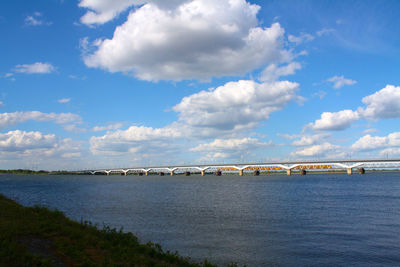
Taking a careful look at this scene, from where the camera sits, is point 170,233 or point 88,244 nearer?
point 88,244

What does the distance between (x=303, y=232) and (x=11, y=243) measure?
23.1 metres

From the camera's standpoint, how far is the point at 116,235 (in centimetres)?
2048

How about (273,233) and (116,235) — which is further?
(273,233)

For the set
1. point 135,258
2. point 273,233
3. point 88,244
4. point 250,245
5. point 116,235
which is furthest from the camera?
point 273,233

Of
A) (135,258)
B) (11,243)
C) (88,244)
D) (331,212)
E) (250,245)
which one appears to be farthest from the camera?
(331,212)

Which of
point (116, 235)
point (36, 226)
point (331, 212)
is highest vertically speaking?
point (36, 226)

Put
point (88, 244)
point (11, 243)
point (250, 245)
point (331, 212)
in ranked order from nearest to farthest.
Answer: point (11, 243), point (88, 244), point (250, 245), point (331, 212)

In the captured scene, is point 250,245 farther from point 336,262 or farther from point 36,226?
point 36,226

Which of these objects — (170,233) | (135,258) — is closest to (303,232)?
(170,233)

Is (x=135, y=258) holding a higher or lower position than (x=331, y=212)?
higher

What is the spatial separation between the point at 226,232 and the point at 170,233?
5.18 m

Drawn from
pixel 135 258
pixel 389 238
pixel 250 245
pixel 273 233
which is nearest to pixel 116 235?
pixel 135 258

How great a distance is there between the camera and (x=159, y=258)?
16.6 metres

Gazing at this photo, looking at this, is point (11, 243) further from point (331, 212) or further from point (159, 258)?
point (331, 212)
